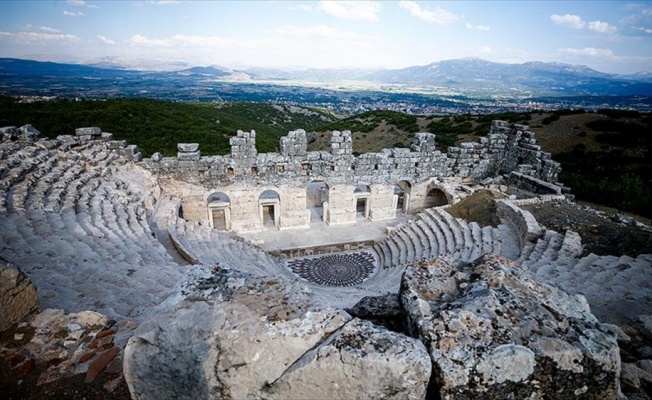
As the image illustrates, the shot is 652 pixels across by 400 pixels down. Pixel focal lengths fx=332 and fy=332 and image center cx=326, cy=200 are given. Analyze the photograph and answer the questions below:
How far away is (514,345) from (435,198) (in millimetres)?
16916

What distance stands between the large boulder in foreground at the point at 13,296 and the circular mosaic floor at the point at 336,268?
946cm

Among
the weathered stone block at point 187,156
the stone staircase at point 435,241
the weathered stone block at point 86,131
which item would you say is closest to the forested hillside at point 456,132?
the stone staircase at point 435,241

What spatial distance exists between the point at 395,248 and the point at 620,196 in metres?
11.9

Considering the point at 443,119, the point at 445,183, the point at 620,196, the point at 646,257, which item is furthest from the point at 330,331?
the point at 443,119

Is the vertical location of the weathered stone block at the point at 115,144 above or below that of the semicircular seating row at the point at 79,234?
above

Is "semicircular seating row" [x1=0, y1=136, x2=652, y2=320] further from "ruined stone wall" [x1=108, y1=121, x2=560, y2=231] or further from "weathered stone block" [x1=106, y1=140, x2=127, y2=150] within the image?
"ruined stone wall" [x1=108, y1=121, x2=560, y2=231]

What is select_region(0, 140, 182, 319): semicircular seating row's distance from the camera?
19.5ft

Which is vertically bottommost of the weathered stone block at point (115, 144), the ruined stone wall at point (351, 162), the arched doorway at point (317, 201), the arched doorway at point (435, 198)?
the arched doorway at point (317, 201)

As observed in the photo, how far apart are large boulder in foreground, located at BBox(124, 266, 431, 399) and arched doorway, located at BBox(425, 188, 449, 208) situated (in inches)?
664

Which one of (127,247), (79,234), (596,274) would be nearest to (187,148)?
(127,247)

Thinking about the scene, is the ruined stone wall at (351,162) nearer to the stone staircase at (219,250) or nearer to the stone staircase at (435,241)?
the stone staircase at (219,250)

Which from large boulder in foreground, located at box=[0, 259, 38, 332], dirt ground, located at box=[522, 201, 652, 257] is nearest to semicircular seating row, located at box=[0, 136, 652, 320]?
dirt ground, located at box=[522, 201, 652, 257]

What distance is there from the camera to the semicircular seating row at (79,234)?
595 centimetres

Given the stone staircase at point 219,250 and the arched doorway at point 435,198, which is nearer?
the stone staircase at point 219,250
